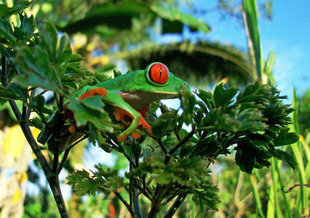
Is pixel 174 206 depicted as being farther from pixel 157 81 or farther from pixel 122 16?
pixel 122 16

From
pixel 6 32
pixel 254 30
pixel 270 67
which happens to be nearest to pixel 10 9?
pixel 6 32

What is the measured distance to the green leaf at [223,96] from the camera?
0.51 m

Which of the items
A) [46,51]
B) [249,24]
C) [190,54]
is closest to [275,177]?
[249,24]

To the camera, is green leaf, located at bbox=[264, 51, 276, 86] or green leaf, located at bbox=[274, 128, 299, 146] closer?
green leaf, located at bbox=[274, 128, 299, 146]

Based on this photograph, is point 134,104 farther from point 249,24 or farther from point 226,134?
point 249,24

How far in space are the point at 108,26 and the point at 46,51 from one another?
24.8 feet

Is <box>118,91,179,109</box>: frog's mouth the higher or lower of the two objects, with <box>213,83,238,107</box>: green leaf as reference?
higher

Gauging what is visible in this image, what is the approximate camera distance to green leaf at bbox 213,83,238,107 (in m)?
0.51

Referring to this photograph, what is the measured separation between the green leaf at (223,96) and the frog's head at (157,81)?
2.6 inches

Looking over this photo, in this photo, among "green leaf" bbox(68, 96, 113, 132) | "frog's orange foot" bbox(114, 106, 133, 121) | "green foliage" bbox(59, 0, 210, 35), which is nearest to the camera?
"green leaf" bbox(68, 96, 113, 132)

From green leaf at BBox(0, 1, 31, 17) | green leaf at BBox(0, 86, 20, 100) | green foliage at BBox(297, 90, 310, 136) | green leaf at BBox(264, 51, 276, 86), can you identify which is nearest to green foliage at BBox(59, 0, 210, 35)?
green foliage at BBox(297, 90, 310, 136)

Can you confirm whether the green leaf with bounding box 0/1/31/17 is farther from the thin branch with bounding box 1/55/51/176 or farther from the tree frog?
the tree frog

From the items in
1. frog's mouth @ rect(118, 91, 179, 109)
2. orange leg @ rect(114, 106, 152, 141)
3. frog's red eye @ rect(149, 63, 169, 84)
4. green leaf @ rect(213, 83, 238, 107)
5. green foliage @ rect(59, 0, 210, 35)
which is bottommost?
orange leg @ rect(114, 106, 152, 141)

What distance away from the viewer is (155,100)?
0.62 metres
